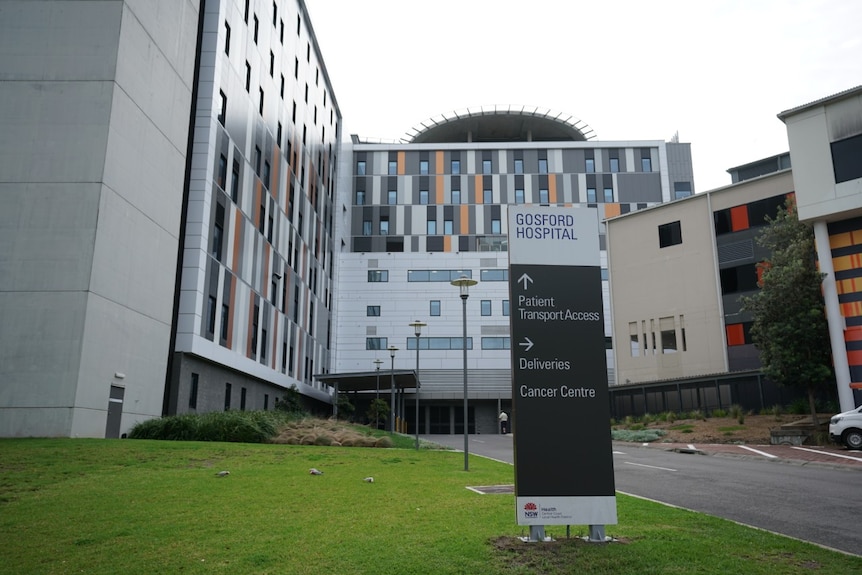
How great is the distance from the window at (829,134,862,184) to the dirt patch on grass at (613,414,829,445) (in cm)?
1061

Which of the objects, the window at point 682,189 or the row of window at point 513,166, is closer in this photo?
the window at point 682,189

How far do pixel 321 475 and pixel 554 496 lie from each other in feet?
25.1

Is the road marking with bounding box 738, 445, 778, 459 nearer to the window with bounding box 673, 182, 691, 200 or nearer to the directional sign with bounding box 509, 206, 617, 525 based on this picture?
the directional sign with bounding box 509, 206, 617, 525

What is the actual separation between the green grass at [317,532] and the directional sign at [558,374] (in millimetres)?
627

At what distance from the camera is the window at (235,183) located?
116 ft

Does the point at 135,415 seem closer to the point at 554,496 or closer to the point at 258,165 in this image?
the point at 258,165

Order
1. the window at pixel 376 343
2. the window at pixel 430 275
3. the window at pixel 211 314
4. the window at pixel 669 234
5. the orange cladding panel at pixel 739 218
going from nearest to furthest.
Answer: the window at pixel 211 314, the orange cladding panel at pixel 739 218, the window at pixel 669 234, the window at pixel 376 343, the window at pixel 430 275

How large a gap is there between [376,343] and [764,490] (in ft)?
179

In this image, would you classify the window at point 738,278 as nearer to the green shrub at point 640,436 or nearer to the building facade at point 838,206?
the building facade at point 838,206

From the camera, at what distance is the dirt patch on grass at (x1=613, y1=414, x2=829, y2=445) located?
30.1m

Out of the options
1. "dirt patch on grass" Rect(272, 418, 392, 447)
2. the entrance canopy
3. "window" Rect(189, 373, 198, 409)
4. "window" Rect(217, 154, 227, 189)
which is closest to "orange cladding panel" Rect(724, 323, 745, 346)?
the entrance canopy

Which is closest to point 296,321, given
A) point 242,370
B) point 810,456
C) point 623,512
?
point 242,370

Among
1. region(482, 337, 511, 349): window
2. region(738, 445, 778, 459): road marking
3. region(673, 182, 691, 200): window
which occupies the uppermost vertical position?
region(673, 182, 691, 200): window

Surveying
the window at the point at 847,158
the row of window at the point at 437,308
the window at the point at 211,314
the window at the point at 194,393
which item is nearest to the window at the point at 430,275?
the row of window at the point at 437,308
